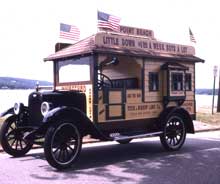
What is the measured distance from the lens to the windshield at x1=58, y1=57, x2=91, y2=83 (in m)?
9.17

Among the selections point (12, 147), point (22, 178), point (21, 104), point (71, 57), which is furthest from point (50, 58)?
point (22, 178)

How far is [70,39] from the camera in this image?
10688mm

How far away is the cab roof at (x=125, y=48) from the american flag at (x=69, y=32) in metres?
0.61

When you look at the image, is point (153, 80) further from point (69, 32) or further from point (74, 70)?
point (69, 32)

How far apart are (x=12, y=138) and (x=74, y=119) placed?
72.7 inches

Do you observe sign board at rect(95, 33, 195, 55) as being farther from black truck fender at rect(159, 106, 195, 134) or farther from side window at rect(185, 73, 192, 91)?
black truck fender at rect(159, 106, 195, 134)

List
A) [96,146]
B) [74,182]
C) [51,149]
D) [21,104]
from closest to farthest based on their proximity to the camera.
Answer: [74,182]
[51,149]
[21,104]
[96,146]

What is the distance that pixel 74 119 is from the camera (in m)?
8.09

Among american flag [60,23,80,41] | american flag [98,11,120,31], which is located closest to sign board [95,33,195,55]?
american flag [98,11,120,31]

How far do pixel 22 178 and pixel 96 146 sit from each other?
4.09 m

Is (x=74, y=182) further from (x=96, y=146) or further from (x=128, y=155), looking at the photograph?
(x=96, y=146)

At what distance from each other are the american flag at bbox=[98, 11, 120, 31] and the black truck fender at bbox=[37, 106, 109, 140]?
2.94 metres

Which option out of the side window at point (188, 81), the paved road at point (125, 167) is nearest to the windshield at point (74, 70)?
the paved road at point (125, 167)

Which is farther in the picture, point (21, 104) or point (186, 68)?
point (186, 68)
